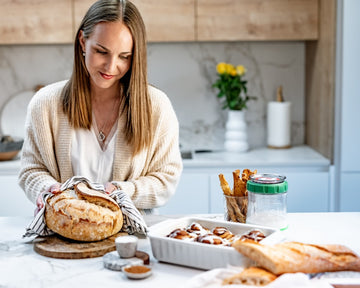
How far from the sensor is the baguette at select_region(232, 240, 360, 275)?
4.32 feet

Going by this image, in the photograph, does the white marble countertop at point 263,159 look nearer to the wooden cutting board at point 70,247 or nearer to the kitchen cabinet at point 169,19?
the kitchen cabinet at point 169,19

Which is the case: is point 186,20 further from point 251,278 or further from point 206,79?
point 251,278

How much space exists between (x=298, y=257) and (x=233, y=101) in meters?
2.14

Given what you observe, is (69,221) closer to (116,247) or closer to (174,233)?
(116,247)

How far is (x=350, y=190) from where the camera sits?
3.14 metres

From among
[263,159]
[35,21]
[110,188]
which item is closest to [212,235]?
[110,188]

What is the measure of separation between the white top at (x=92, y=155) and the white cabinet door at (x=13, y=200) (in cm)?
116

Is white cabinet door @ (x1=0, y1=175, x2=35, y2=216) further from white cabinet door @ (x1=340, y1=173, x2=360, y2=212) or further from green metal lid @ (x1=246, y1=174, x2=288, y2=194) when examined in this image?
green metal lid @ (x1=246, y1=174, x2=288, y2=194)

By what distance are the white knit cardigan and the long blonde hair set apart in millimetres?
28

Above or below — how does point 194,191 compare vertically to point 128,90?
below

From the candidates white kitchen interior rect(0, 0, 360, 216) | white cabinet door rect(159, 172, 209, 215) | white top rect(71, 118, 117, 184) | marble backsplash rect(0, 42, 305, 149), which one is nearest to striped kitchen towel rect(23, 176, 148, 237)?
white top rect(71, 118, 117, 184)

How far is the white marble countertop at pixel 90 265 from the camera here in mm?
1354

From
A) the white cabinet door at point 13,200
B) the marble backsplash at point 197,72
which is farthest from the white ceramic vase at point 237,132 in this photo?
the white cabinet door at point 13,200

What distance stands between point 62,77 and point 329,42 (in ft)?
5.20
